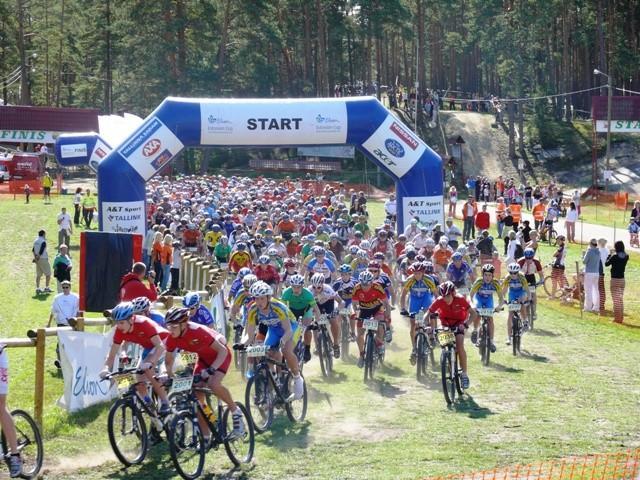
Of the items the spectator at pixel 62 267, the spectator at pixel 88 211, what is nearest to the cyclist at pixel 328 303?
the spectator at pixel 62 267

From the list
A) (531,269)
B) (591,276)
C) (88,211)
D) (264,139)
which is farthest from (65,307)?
(88,211)

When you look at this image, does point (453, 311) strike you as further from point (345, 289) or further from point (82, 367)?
point (82, 367)

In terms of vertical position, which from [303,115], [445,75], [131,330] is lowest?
[131,330]

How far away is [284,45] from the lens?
247 ft

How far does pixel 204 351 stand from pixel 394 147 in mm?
18265

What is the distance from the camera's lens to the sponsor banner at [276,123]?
2855cm

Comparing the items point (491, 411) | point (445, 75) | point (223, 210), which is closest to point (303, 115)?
point (223, 210)

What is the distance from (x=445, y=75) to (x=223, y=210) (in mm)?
75186

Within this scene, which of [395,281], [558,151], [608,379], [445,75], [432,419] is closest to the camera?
[432,419]

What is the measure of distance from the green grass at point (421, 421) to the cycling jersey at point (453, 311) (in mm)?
1051

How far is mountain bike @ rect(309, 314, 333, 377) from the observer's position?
16.2 metres

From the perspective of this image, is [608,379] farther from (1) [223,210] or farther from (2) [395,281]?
(1) [223,210]

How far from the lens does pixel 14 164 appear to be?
205 ft

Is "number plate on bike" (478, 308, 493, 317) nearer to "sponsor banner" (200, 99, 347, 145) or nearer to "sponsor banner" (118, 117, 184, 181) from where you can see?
"sponsor banner" (200, 99, 347, 145)
